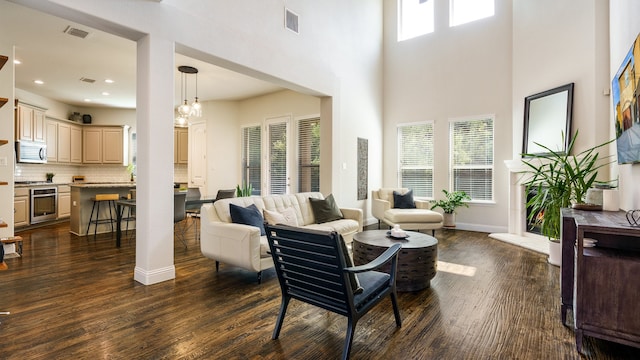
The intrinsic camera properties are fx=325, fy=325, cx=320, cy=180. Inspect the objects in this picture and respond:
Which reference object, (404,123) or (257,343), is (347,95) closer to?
(404,123)

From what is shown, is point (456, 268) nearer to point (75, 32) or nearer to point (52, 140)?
point (75, 32)

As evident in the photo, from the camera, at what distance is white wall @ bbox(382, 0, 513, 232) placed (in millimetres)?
5980

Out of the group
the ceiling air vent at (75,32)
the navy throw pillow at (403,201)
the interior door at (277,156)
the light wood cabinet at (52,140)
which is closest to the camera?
the ceiling air vent at (75,32)

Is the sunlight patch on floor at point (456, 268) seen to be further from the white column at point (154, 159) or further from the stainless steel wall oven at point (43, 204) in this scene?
the stainless steel wall oven at point (43, 204)

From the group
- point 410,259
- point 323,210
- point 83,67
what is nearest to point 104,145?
point 83,67

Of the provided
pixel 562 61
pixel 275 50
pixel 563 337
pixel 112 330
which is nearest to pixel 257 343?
pixel 112 330

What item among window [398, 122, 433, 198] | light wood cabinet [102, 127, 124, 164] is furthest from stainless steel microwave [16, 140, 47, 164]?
window [398, 122, 433, 198]

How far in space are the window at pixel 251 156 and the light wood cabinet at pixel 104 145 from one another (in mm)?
3475

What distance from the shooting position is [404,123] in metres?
7.12

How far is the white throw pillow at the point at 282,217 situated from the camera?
3707 millimetres

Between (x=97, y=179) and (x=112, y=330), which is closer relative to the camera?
(x=112, y=330)

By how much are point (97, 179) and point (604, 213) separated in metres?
10.6

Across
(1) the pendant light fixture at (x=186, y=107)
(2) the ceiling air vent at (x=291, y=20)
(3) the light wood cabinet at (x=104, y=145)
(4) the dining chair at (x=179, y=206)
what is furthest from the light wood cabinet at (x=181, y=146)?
(2) the ceiling air vent at (x=291, y=20)

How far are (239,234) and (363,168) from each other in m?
3.94
